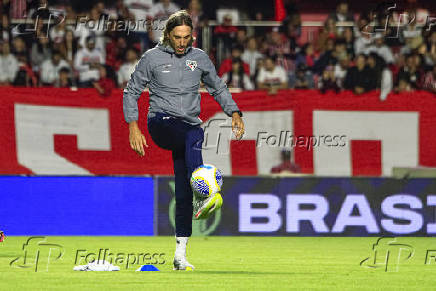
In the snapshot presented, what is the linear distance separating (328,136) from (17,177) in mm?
4870

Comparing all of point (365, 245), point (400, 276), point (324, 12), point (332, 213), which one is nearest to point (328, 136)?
point (332, 213)

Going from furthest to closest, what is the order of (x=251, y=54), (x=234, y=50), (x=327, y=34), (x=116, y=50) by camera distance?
(x=327, y=34), (x=251, y=54), (x=116, y=50), (x=234, y=50)

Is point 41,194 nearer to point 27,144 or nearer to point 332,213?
point 27,144

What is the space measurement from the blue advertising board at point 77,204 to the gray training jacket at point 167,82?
6827 mm

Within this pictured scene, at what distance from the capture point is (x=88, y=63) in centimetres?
1805

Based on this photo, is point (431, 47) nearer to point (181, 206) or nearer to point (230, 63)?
point (230, 63)

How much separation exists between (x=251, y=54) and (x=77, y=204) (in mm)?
4591

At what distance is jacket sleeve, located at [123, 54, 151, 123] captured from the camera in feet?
30.1

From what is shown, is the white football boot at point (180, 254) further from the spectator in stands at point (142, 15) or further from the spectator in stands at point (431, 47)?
the spectator in stands at point (431, 47)

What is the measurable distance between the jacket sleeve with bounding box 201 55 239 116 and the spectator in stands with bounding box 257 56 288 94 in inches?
327

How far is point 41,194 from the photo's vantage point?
16.0 m

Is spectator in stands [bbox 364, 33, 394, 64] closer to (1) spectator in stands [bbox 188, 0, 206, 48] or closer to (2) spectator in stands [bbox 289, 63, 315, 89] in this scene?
(2) spectator in stands [bbox 289, 63, 315, 89]

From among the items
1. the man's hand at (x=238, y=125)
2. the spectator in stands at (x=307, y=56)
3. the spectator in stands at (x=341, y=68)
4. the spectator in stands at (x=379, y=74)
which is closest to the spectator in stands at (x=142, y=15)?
the spectator in stands at (x=307, y=56)

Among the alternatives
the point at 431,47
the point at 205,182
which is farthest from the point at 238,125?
the point at 431,47
